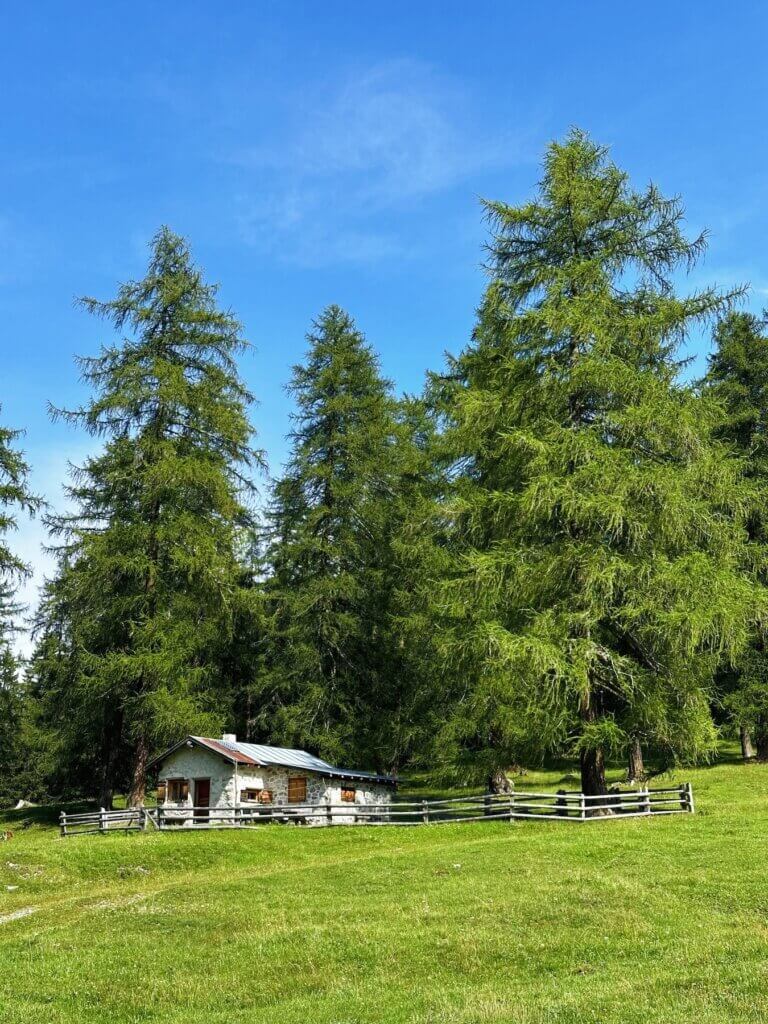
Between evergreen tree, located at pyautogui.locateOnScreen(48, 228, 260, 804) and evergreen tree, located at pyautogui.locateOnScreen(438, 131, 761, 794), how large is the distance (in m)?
10.4

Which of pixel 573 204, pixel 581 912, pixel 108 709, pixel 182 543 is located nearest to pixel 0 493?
pixel 182 543

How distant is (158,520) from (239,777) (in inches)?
371

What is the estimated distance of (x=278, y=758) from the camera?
29.7 metres

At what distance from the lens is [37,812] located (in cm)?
3675

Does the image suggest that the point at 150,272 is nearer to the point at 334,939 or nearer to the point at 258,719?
the point at 258,719

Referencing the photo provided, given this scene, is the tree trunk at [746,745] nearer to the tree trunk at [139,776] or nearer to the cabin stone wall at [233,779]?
the cabin stone wall at [233,779]

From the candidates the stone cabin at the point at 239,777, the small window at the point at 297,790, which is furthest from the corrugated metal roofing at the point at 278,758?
the small window at the point at 297,790

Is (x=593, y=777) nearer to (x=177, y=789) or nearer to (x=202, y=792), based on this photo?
(x=202, y=792)

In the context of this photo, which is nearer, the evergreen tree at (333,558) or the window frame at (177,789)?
the window frame at (177,789)

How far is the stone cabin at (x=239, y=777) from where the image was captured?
28.4 meters

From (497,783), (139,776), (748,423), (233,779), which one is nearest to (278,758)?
(233,779)

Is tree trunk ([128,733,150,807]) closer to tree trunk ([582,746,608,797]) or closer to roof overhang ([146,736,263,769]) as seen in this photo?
roof overhang ([146,736,263,769])

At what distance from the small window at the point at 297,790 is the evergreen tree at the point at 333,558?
2469 mm

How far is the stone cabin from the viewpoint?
1120 inches
